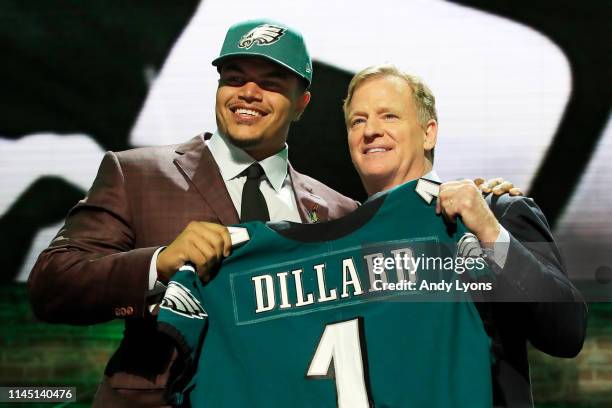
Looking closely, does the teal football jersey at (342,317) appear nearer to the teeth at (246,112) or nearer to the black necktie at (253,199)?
the black necktie at (253,199)

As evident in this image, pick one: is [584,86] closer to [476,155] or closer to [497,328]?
[476,155]

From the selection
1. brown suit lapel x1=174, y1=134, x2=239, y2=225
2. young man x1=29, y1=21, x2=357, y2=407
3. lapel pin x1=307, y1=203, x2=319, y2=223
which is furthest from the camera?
lapel pin x1=307, y1=203, x2=319, y2=223

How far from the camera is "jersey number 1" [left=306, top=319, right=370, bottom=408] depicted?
3.81 ft

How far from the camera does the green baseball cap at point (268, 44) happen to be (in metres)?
1.38

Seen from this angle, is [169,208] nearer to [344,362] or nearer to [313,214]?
[313,214]

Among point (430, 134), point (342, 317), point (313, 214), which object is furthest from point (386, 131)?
point (342, 317)

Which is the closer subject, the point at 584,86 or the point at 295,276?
the point at 295,276

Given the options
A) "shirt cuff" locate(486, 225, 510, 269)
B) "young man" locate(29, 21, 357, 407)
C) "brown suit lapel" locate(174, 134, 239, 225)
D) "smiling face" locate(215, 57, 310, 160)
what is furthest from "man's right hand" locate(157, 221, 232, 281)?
"shirt cuff" locate(486, 225, 510, 269)

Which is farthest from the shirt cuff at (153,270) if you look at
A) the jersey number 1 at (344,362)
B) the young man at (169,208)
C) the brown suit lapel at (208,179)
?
the jersey number 1 at (344,362)

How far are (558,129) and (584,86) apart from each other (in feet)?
0.59

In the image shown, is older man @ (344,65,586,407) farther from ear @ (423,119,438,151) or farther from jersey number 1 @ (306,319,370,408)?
jersey number 1 @ (306,319,370,408)

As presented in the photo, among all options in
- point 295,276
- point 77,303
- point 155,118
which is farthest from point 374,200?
point 155,118

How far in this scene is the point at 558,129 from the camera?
2.54 m

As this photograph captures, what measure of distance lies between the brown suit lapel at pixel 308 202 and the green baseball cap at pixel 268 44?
24cm
